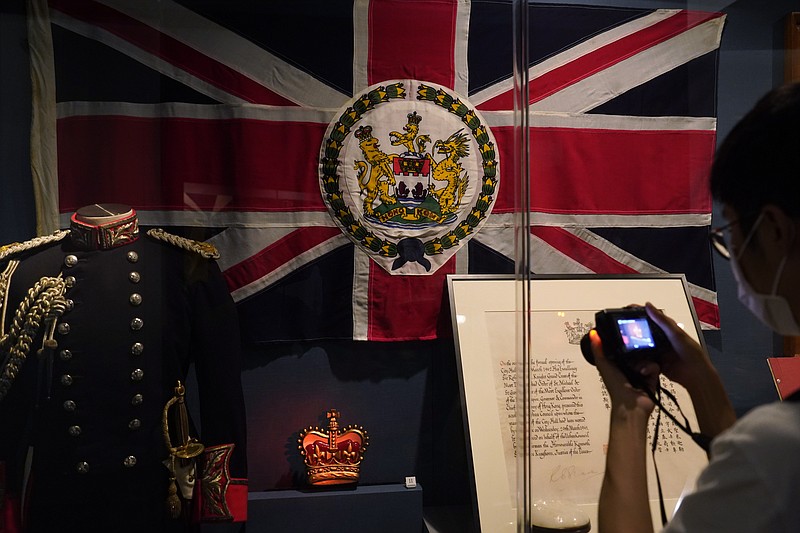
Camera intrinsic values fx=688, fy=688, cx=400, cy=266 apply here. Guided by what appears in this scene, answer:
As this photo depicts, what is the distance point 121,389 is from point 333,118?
0.57 metres

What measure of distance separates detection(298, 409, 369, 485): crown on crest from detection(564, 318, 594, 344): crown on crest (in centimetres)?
40

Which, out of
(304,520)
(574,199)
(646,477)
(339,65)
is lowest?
(304,520)

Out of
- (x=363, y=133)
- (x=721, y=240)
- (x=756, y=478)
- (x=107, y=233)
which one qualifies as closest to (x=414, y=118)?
(x=363, y=133)

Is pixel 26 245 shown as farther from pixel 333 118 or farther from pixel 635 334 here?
pixel 635 334

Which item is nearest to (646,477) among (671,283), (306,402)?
(671,283)

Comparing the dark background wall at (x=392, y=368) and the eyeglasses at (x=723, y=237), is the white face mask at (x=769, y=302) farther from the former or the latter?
the dark background wall at (x=392, y=368)

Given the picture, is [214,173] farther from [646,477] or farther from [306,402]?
[646,477]

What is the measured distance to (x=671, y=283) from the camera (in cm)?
110

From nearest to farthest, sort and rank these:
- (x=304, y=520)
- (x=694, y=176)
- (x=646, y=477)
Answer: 1. (x=646, y=477)
2. (x=694, y=176)
3. (x=304, y=520)

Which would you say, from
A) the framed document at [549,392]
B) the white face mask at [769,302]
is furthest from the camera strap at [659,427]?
the white face mask at [769,302]

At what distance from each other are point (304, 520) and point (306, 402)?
203 millimetres

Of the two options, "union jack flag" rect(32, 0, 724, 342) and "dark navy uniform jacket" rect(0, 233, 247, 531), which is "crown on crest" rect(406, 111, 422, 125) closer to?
"union jack flag" rect(32, 0, 724, 342)

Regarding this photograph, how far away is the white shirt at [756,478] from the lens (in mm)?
561

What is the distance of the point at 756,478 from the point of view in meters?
0.57
